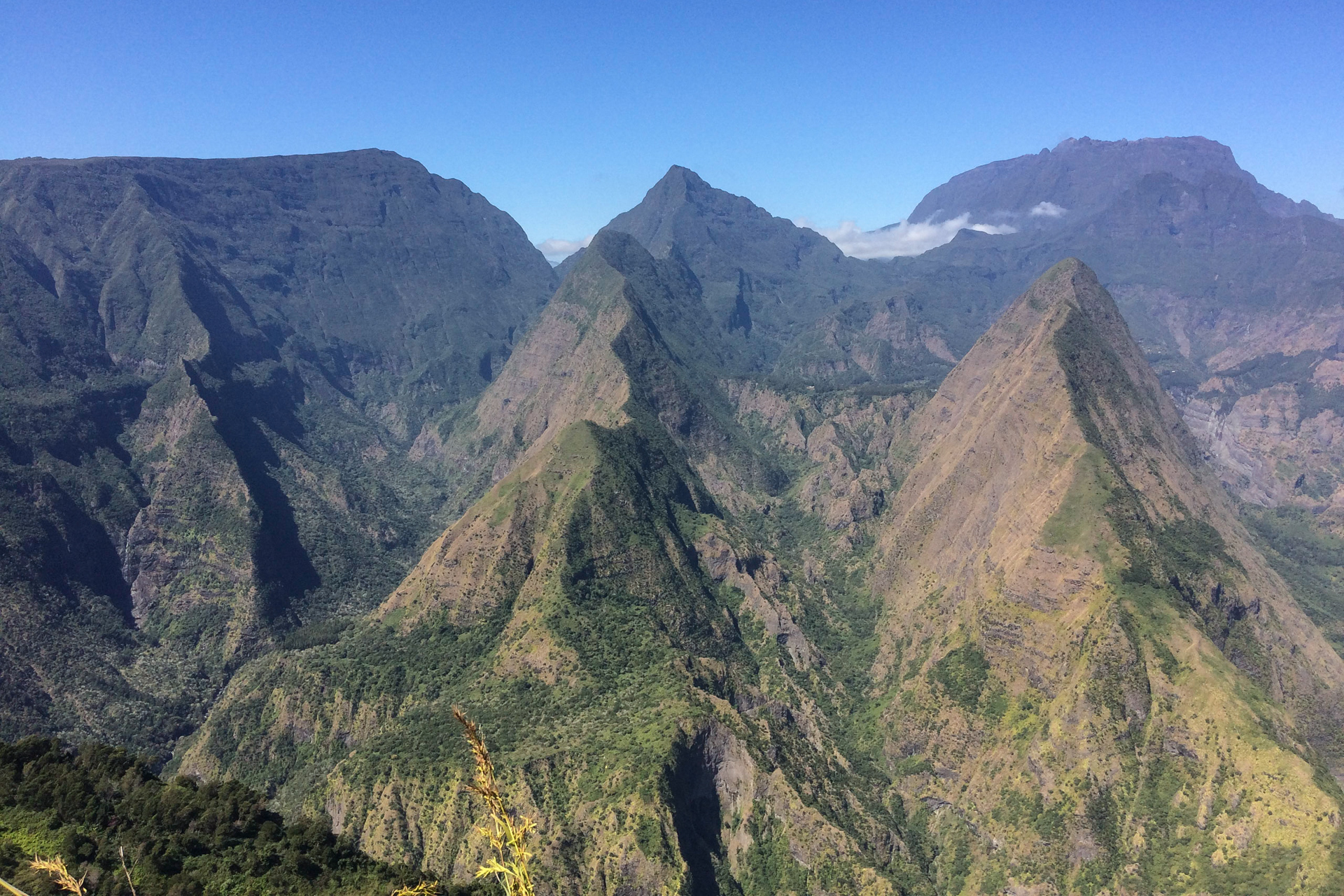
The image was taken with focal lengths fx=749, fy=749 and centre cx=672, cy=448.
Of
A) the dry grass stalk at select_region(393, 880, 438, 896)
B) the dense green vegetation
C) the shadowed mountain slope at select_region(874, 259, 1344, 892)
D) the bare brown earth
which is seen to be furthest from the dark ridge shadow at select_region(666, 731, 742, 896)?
the dry grass stalk at select_region(393, 880, 438, 896)

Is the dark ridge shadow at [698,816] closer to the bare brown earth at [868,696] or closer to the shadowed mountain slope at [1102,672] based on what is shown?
the bare brown earth at [868,696]

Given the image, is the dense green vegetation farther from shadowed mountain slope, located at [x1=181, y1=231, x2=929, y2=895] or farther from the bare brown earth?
the bare brown earth

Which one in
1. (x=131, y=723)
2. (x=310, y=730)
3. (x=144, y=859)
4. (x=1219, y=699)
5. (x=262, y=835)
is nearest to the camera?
(x=144, y=859)

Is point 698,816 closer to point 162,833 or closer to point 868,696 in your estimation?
point 868,696

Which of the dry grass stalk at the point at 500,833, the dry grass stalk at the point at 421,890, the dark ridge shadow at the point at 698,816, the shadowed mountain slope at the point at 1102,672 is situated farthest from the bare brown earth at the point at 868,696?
the dry grass stalk at the point at 500,833

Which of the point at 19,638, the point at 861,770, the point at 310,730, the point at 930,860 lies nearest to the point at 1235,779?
the point at 930,860

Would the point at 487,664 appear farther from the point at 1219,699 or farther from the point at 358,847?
the point at 1219,699
